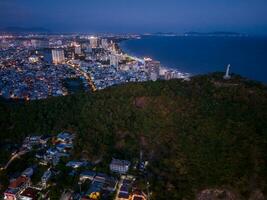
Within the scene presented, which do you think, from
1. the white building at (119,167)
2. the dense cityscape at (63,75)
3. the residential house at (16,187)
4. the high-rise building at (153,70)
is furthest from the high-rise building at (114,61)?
the residential house at (16,187)

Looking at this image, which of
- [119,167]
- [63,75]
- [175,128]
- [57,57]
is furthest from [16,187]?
[57,57]

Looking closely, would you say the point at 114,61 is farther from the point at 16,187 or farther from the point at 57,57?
the point at 16,187

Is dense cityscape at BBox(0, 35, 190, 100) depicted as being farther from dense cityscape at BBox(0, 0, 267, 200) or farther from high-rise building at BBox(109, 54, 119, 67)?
dense cityscape at BBox(0, 0, 267, 200)

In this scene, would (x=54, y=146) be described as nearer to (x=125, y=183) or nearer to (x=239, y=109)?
(x=125, y=183)

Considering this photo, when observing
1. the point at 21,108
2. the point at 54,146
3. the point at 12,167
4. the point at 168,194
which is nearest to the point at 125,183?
the point at 168,194

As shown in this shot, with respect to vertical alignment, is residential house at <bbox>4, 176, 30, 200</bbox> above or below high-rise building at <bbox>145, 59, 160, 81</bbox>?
below

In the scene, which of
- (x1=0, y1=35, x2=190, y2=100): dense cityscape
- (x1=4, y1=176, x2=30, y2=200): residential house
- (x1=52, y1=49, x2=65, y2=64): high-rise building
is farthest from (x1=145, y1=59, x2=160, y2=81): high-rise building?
(x1=4, y1=176, x2=30, y2=200): residential house

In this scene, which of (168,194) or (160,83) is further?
(160,83)

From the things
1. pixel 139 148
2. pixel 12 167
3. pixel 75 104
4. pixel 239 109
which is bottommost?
pixel 12 167
